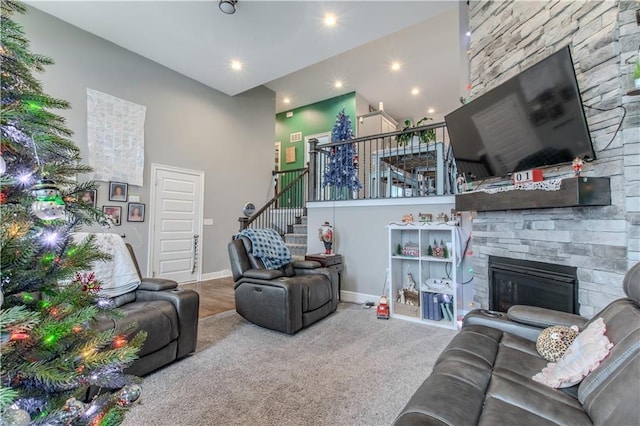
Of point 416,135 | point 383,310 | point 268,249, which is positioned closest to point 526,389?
point 383,310

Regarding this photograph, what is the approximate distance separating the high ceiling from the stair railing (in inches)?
89.4

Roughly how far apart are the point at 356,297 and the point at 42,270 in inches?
150

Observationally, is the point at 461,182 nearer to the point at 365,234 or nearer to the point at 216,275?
the point at 365,234

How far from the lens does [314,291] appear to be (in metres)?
3.20

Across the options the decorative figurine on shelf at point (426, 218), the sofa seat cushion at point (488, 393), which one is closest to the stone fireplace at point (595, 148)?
the decorative figurine on shelf at point (426, 218)

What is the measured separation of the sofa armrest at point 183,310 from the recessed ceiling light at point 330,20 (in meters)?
3.78

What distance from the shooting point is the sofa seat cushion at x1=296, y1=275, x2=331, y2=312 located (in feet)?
10.1

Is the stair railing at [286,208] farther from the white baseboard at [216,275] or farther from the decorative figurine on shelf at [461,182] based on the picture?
the decorative figurine on shelf at [461,182]

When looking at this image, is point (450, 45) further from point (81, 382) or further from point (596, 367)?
point (81, 382)

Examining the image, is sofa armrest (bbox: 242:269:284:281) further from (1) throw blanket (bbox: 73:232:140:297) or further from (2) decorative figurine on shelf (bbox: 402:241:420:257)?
(2) decorative figurine on shelf (bbox: 402:241:420:257)

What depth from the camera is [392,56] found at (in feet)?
19.5

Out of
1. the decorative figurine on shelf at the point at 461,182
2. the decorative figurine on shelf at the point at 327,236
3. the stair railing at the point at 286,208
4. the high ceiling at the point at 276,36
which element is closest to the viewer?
the decorative figurine on shelf at the point at 461,182

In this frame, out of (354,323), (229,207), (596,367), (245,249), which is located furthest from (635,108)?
(229,207)

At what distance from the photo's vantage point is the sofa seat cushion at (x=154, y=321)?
79.4 inches
